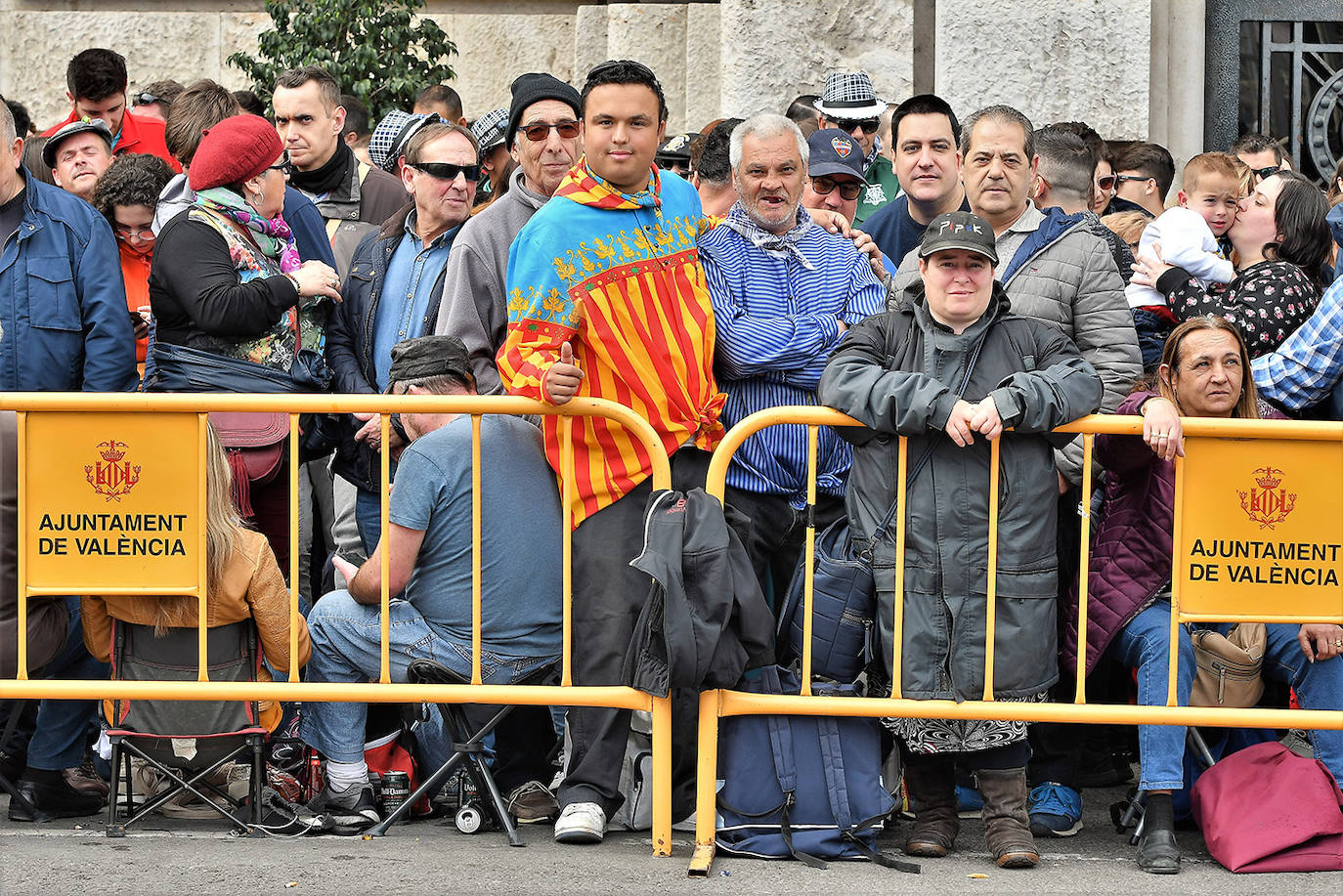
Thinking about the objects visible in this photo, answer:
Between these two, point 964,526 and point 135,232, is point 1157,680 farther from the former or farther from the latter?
point 135,232

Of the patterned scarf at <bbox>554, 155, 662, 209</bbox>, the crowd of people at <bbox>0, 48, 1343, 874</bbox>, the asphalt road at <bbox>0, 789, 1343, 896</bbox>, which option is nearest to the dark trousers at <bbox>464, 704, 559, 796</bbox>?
the crowd of people at <bbox>0, 48, 1343, 874</bbox>

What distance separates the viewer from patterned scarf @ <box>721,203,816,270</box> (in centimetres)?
534

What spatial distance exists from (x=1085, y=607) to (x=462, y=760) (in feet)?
6.19

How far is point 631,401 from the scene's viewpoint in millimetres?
4984

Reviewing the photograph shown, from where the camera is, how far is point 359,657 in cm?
506

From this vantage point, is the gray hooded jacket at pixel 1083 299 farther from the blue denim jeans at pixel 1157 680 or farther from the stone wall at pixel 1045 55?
the stone wall at pixel 1045 55

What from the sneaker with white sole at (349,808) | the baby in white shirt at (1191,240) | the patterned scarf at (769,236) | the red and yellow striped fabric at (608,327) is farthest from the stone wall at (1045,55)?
the sneaker with white sole at (349,808)

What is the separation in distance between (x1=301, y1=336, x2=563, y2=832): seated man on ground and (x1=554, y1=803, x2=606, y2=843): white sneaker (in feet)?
1.47

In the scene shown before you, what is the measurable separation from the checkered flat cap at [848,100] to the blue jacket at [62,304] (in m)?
3.37

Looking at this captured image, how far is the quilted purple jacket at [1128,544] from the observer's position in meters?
5.07

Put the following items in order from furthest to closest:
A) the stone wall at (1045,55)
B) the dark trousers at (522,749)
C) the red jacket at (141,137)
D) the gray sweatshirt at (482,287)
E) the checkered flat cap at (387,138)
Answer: the stone wall at (1045,55) → the red jacket at (141,137) → the checkered flat cap at (387,138) → the gray sweatshirt at (482,287) → the dark trousers at (522,749)

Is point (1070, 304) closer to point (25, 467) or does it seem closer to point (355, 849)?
point (355, 849)

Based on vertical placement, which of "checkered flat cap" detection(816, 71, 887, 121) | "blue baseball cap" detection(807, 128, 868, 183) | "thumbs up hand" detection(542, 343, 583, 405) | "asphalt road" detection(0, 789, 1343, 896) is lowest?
"asphalt road" detection(0, 789, 1343, 896)

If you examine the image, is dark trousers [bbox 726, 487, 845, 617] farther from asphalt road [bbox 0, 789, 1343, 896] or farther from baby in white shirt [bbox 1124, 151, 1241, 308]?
baby in white shirt [bbox 1124, 151, 1241, 308]
